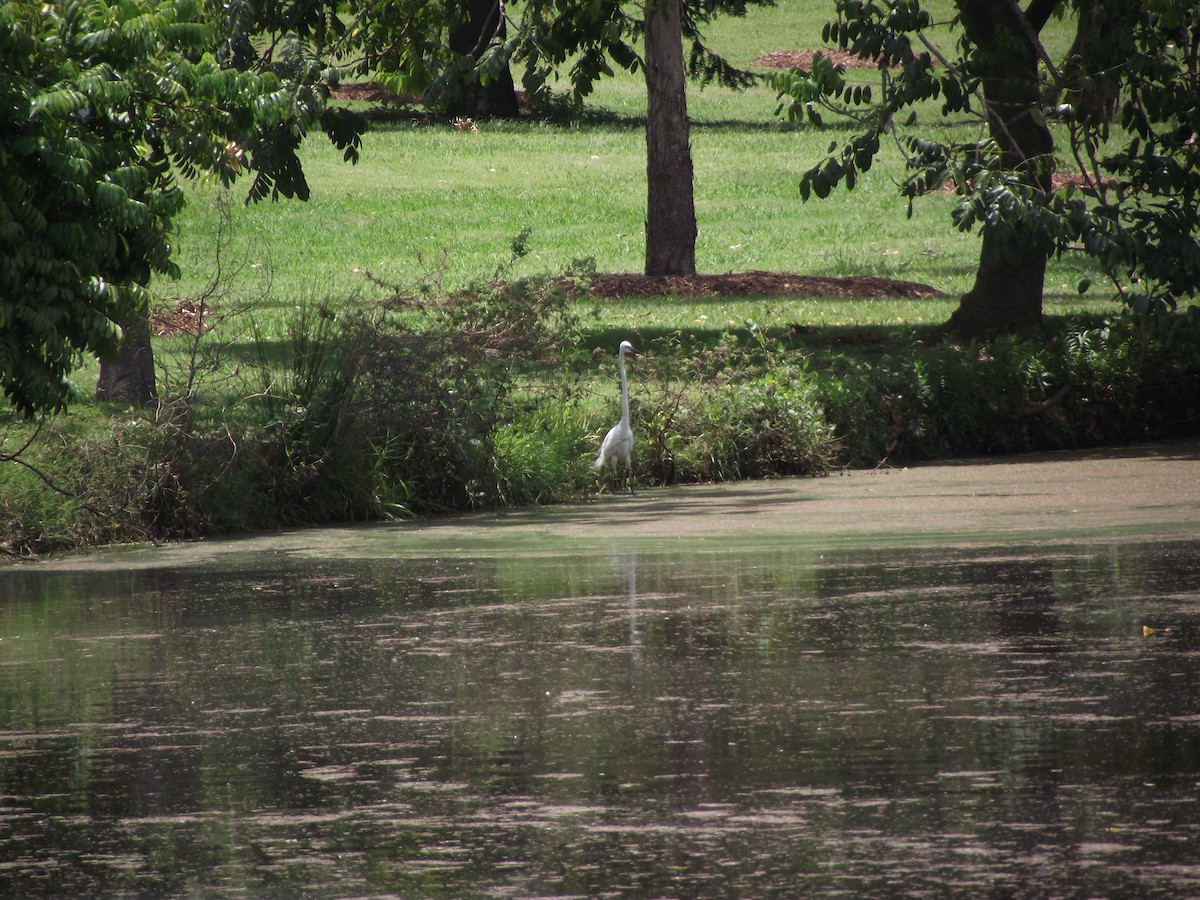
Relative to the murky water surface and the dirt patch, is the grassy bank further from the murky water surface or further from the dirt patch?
the dirt patch

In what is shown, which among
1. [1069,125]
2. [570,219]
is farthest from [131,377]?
[570,219]

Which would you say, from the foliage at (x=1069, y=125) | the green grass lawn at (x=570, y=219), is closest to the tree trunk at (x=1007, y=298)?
the foliage at (x=1069, y=125)

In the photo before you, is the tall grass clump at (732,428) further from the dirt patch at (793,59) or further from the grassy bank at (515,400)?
the dirt patch at (793,59)

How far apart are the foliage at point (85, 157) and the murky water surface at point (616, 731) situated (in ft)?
5.30

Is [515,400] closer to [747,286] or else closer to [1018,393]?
[1018,393]

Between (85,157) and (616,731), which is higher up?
(85,157)

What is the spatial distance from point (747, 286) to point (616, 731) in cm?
1654

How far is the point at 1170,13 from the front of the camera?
49.1 ft

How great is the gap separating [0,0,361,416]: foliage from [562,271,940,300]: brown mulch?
12.2 meters

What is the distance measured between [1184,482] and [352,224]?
768 inches

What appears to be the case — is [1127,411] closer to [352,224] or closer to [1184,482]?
[1184,482]

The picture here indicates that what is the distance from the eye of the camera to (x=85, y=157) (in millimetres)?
8461

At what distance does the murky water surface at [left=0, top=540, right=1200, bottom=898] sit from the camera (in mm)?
5250

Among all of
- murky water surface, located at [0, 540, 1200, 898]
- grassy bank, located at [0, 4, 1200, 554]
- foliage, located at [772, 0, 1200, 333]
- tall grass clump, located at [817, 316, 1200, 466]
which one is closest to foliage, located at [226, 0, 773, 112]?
grassy bank, located at [0, 4, 1200, 554]
